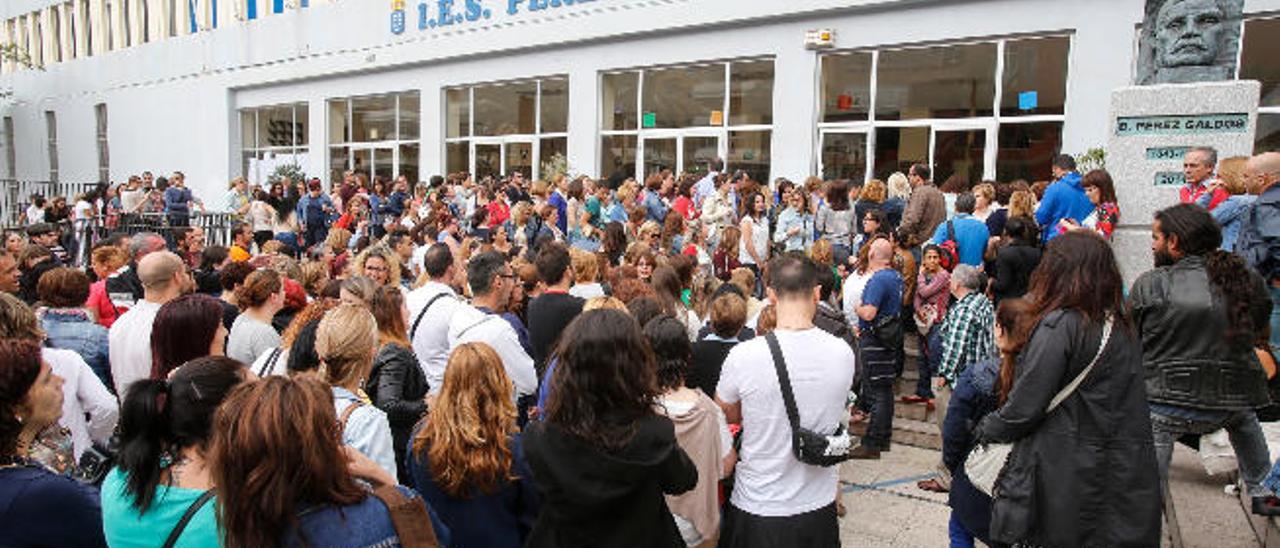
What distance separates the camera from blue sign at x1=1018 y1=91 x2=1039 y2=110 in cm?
1169

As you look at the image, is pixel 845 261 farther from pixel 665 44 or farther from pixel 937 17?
pixel 665 44

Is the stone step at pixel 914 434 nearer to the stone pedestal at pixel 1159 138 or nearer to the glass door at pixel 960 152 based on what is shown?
the stone pedestal at pixel 1159 138

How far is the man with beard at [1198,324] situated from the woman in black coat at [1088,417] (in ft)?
4.15

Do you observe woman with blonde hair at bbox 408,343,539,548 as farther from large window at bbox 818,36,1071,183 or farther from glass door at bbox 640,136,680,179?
glass door at bbox 640,136,680,179

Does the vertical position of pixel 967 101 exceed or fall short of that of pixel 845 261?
it exceeds it

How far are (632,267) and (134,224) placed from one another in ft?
44.6

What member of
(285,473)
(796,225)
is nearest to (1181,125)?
(796,225)

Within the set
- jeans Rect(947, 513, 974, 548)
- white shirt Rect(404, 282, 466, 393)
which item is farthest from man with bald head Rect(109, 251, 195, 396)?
jeans Rect(947, 513, 974, 548)

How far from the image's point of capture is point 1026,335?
3.38 meters

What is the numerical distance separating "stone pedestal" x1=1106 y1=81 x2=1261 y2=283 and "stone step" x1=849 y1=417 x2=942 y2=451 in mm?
2524

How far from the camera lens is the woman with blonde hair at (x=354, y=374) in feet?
9.86

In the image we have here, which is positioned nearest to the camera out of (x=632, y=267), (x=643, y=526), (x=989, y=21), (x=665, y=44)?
(x=643, y=526)

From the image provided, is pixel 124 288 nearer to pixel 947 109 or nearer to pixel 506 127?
pixel 947 109

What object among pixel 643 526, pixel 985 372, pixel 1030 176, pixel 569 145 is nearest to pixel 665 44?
pixel 569 145
